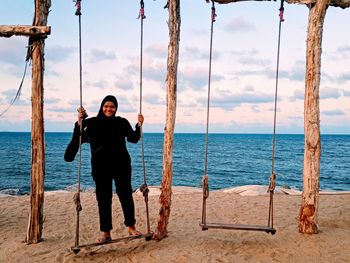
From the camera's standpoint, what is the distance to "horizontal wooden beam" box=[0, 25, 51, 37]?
6.25 meters

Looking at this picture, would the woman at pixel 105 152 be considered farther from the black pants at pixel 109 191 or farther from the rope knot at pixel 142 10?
the rope knot at pixel 142 10

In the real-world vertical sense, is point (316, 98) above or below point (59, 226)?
above

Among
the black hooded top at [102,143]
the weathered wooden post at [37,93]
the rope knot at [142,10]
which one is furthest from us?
the weathered wooden post at [37,93]

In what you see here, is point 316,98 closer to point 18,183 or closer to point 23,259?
point 23,259

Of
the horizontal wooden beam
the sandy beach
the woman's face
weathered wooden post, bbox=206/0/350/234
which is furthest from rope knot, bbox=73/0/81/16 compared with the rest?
the sandy beach

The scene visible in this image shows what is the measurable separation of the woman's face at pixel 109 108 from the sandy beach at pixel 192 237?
2.04 metres

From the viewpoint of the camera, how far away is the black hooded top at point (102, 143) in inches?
223

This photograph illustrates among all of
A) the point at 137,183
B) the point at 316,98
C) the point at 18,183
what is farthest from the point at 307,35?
the point at 18,183

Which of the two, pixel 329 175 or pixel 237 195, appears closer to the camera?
pixel 237 195

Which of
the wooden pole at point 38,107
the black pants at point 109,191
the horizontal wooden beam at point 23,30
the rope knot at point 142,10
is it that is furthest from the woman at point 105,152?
the horizontal wooden beam at point 23,30

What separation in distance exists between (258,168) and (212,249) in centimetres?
3430

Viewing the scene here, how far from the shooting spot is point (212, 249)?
6141mm

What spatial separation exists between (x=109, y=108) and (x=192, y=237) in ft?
8.72

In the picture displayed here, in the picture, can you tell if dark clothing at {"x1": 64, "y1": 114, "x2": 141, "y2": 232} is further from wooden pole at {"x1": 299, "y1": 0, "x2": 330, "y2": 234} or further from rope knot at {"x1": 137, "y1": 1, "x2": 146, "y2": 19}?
wooden pole at {"x1": 299, "y1": 0, "x2": 330, "y2": 234}
